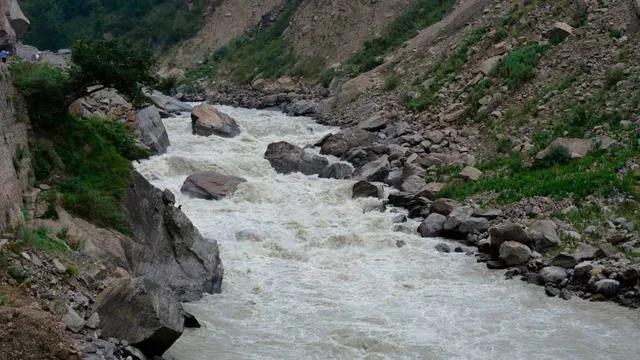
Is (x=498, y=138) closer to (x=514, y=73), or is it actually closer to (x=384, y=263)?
(x=514, y=73)

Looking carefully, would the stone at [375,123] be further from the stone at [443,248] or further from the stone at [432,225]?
the stone at [443,248]

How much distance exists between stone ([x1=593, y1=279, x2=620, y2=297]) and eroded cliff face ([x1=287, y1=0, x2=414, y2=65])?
3200 centimetres

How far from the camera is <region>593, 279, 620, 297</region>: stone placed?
19.5 metres

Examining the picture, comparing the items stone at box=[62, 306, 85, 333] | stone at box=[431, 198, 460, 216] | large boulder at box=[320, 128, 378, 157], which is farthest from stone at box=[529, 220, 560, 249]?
stone at box=[62, 306, 85, 333]

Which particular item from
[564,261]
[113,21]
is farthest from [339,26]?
[113,21]

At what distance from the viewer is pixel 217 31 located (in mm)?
69062

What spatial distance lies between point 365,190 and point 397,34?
21096 millimetres

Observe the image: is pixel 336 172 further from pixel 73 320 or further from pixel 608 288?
pixel 73 320

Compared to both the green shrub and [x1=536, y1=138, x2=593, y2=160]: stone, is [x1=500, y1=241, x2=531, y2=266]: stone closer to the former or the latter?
[x1=536, y1=138, x2=593, y2=160]: stone

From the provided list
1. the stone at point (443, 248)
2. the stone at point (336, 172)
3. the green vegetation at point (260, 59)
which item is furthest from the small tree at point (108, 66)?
the green vegetation at point (260, 59)

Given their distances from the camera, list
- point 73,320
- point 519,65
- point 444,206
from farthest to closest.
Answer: point 519,65 → point 444,206 → point 73,320

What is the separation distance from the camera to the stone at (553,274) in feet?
67.3

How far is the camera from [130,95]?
19.0 m

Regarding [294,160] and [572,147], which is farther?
[294,160]
